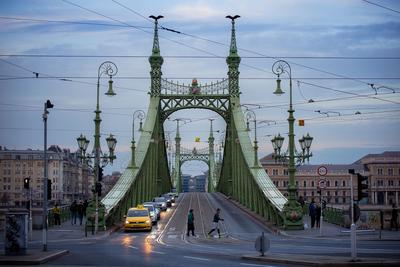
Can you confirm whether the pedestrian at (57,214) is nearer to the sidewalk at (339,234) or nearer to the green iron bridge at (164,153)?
the green iron bridge at (164,153)

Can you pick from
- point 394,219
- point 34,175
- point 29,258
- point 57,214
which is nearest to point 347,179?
point 34,175

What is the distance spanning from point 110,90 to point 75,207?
11.8 metres

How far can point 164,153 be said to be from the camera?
101 meters

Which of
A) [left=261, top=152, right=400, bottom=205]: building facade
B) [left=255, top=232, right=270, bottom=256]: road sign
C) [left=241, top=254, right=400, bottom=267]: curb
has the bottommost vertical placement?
[left=241, top=254, right=400, bottom=267]: curb

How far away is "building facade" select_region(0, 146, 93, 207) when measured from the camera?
104m

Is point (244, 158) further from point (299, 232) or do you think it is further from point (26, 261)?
point (26, 261)

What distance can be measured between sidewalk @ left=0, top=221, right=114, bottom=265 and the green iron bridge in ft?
15.0

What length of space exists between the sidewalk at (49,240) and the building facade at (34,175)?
7441mm

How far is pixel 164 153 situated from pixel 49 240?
63262 millimetres

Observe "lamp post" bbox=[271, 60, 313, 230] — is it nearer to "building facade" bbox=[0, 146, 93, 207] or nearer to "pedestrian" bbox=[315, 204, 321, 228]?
"pedestrian" bbox=[315, 204, 321, 228]

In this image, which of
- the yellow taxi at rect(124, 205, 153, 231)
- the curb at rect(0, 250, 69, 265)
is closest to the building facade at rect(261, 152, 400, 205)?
the curb at rect(0, 250, 69, 265)

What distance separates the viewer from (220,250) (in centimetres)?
3055

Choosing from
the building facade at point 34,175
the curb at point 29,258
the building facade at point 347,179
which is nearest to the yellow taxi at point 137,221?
the building facade at point 34,175

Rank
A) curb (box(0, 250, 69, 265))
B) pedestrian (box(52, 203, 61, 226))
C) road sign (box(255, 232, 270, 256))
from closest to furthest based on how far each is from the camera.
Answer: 1. curb (box(0, 250, 69, 265))
2. road sign (box(255, 232, 270, 256))
3. pedestrian (box(52, 203, 61, 226))
